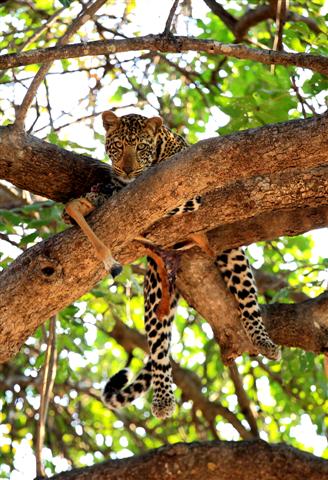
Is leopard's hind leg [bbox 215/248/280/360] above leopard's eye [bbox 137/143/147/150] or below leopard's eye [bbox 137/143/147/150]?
below

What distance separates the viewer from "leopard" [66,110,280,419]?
645cm

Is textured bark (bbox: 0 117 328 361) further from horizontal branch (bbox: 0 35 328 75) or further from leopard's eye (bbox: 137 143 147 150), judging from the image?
leopard's eye (bbox: 137 143 147 150)

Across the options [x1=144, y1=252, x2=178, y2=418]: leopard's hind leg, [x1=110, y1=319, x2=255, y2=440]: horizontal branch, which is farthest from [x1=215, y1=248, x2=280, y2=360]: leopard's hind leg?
[x1=110, y1=319, x2=255, y2=440]: horizontal branch

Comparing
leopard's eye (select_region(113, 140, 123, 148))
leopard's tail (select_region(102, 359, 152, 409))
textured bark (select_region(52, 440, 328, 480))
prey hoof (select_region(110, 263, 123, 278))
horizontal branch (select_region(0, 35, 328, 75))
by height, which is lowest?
textured bark (select_region(52, 440, 328, 480))

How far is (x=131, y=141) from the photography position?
23.2 feet

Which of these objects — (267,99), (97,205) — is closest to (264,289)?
(267,99)

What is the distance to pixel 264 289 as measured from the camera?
→ 8297mm

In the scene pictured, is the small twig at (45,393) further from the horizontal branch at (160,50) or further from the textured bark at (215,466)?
the horizontal branch at (160,50)

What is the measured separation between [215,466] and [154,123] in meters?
2.65

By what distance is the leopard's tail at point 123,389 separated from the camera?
7098 mm

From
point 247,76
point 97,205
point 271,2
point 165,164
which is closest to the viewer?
point 165,164

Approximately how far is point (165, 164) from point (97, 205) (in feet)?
1.98

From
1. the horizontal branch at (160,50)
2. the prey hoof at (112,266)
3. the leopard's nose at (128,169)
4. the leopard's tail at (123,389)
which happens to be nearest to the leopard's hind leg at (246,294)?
the leopard's nose at (128,169)

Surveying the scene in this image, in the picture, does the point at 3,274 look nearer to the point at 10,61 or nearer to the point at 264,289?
the point at 10,61
